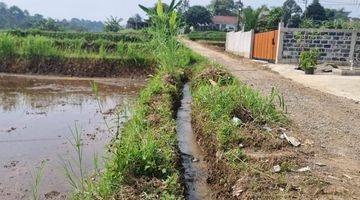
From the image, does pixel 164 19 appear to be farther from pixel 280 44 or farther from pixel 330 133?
pixel 280 44

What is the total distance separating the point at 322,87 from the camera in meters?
11.6

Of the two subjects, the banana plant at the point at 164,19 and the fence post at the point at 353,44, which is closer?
the banana plant at the point at 164,19

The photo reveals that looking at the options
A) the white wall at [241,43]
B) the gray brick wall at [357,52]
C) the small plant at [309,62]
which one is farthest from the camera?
the white wall at [241,43]

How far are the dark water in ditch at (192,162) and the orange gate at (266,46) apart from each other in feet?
35.1

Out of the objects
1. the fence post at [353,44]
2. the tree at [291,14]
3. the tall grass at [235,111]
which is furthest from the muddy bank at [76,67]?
the tree at [291,14]

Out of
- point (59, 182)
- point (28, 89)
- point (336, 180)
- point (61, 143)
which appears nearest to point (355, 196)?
point (336, 180)

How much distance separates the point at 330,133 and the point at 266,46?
14.2 m

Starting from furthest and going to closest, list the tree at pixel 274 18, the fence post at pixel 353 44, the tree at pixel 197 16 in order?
the tree at pixel 197 16, the tree at pixel 274 18, the fence post at pixel 353 44

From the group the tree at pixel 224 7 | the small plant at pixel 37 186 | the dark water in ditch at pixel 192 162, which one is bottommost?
the dark water in ditch at pixel 192 162

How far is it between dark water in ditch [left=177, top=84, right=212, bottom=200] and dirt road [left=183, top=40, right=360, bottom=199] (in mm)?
1345

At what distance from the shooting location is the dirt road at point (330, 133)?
4465 mm

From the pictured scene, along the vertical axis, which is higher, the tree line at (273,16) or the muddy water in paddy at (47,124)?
the tree line at (273,16)

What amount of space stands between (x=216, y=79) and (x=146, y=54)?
6923mm

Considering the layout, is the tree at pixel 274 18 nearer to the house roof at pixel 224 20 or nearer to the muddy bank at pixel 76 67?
the muddy bank at pixel 76 67
